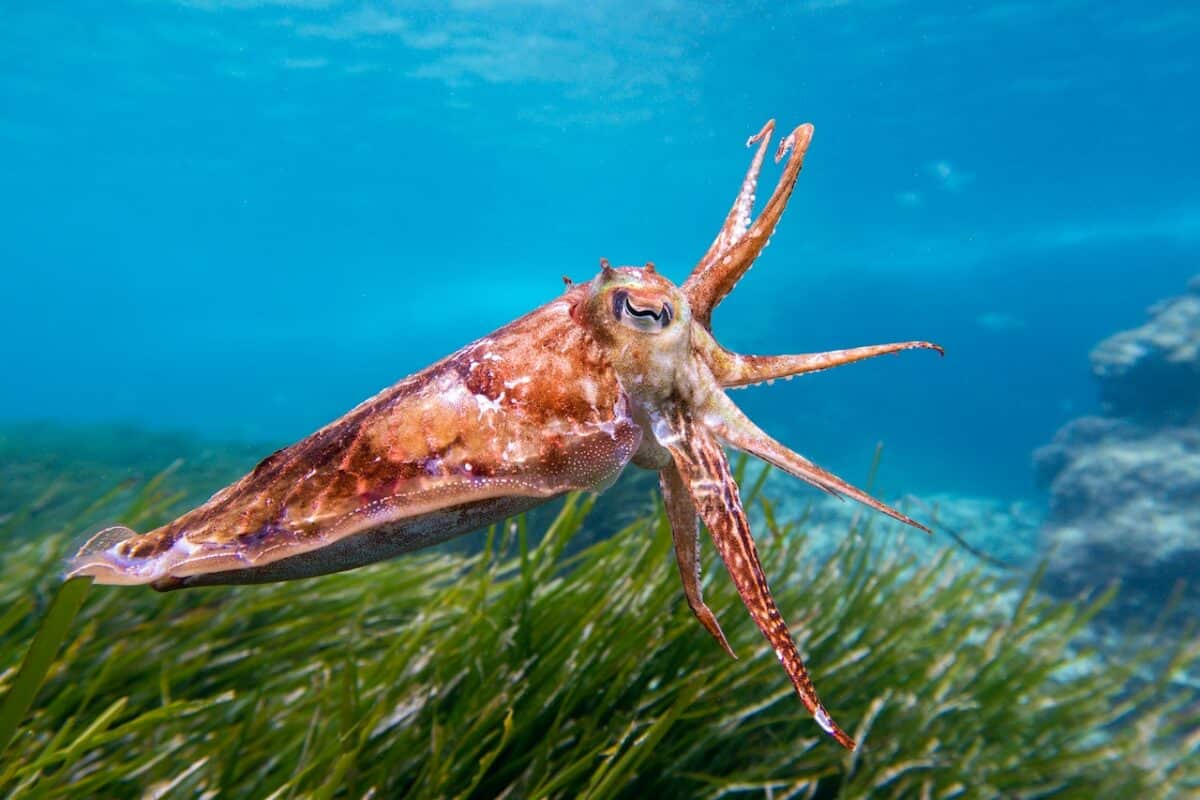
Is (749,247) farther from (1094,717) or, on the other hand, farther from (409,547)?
(1094,717)

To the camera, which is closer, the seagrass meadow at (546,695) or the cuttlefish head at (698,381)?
the cuttlefish head at (698,381)

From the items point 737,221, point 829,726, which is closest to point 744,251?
point 737,221

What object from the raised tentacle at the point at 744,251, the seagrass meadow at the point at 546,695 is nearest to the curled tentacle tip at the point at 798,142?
the raised tentacle at the point at 744,251

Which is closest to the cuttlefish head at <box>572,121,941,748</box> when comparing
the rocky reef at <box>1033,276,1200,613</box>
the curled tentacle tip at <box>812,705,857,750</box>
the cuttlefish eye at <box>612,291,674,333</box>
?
the cuttlefish eye at <box>612,291,674,333</box>

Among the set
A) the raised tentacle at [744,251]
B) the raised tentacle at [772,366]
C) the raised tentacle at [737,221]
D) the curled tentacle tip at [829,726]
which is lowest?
the curled tentacle tip at [829,726]

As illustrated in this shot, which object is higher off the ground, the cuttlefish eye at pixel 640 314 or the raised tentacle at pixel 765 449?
the cuttlefish eye at pixel 640 314

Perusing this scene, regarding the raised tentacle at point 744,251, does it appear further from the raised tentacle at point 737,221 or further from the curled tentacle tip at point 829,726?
the curled tentacle tip at point 829,726

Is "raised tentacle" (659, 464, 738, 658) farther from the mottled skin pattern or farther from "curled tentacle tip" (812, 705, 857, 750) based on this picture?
"curled tentacle tip" (812, 705, 857, 750)
